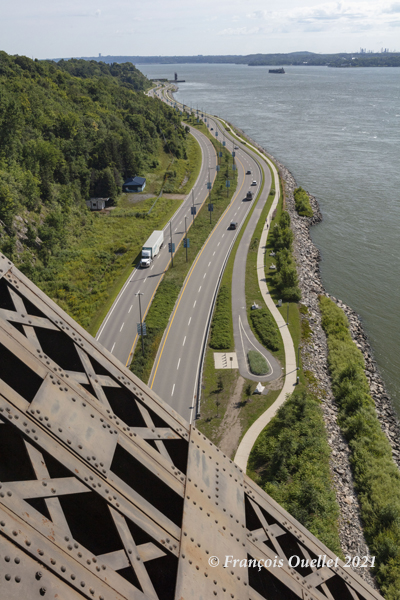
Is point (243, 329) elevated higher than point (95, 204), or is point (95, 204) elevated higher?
point (95, 204)

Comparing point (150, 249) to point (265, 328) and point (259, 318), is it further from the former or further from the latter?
point (265, 328)

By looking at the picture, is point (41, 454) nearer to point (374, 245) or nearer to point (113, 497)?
point (113, 497)

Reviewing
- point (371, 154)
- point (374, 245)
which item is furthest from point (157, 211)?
point (371, 154)

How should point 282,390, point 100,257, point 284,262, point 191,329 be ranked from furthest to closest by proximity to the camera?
point 100,257 → point 284,262 → point 191,329 → point 282,390

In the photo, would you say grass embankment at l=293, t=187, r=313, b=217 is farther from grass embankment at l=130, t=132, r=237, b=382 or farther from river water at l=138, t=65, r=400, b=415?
grass embankment at l=130, t=132, r=237, b=382

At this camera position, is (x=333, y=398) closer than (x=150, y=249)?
Yes

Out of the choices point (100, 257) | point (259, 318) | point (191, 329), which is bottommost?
point (191, 329)

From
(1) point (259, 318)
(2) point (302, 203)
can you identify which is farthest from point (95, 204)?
(1) point (259, 318)
